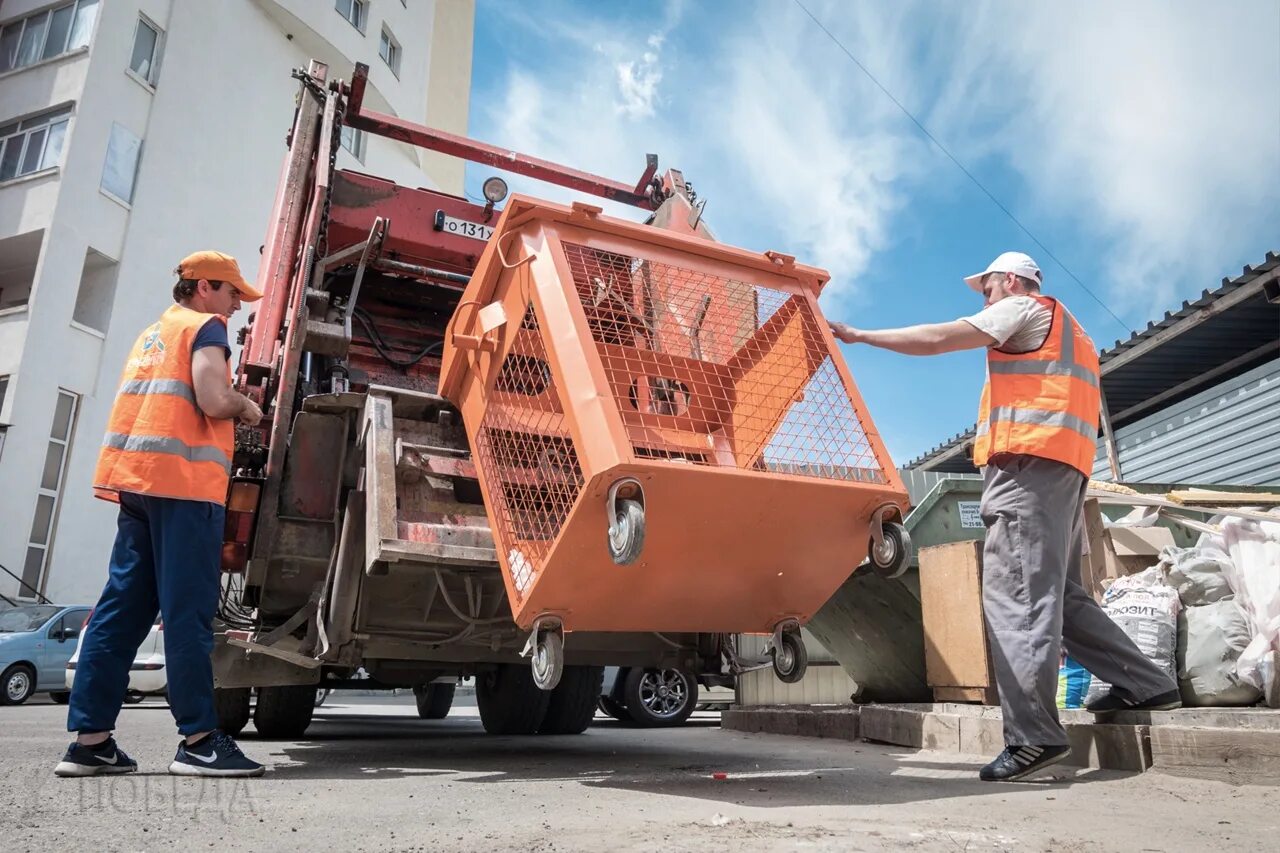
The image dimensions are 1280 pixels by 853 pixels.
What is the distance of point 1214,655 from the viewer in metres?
3.40

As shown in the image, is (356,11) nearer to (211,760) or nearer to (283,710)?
(283,710)

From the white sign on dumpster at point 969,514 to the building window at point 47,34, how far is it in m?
18.6

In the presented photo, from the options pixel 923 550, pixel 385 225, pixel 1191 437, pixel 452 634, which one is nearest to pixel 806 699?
pixel 923 550

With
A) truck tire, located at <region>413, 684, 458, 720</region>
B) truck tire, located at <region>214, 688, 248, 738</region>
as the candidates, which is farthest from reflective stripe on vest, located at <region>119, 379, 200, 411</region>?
truck tire, located at <region>413, 684, 458, 720</region>

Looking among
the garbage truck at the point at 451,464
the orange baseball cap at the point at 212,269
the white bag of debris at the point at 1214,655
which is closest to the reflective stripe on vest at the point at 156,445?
the garbage truck at the point at 451,464

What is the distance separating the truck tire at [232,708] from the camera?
16.3 ft

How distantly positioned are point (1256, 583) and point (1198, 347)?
641 centimetres

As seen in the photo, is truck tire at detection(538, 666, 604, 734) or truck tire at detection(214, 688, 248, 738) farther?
truck tire at detection(538, 666, 604, 734)

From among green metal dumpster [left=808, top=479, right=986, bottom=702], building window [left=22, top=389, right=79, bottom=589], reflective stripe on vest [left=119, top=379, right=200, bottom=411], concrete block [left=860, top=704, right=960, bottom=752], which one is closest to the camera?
reflective stripe on vest [left=119, top=379, right=200, bottom=411]

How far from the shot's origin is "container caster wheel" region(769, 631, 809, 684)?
3.28 metres

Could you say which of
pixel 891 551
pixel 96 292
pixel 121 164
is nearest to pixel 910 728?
pixel 891 551

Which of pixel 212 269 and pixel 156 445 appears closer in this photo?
pixel 156 445

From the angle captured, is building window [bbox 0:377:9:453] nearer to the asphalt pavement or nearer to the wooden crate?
the asphalt pavement

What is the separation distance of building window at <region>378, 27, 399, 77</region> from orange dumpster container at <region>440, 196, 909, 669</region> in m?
23.8
